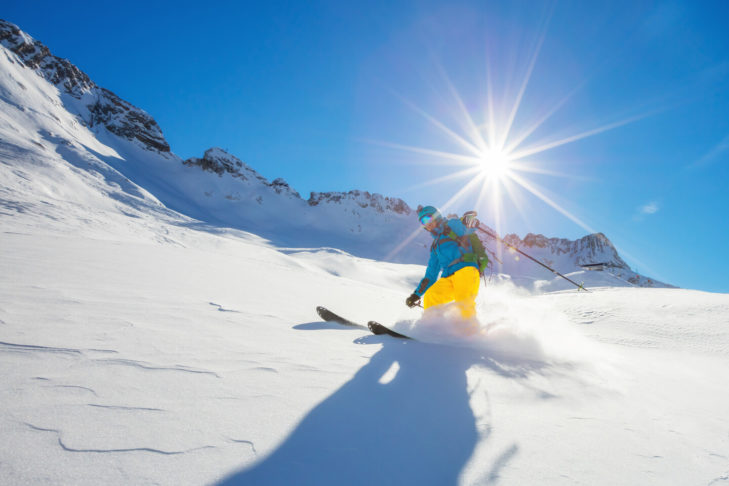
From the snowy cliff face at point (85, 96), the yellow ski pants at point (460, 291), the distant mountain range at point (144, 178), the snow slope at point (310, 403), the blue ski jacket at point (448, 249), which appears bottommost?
the snow slope at point (310, 403)

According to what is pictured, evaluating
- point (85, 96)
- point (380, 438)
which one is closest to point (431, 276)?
point (380, 438)

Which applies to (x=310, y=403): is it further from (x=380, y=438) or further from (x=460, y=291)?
(x=460, y=291)

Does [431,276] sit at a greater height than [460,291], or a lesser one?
greater

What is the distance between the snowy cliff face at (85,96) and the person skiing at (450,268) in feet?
233

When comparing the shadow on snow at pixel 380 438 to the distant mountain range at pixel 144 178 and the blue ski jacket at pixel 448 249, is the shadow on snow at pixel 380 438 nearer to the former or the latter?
the blue ski jacket at pixel 448 249

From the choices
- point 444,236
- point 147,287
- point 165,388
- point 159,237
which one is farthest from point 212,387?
point 159,237

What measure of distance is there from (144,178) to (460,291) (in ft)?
182

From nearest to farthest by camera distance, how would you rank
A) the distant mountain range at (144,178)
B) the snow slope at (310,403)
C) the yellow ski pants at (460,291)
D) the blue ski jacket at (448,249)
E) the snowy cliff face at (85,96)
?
the snow slope at (310,403), the yellow ski pants at (460,291), the blue ski jacket at (448,249), the distant mountain range at (144,178), the snowy cliff face at (85,96)

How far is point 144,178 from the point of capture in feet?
147

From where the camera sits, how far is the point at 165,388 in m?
1.29

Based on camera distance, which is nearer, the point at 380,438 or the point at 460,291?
the point at 380,438

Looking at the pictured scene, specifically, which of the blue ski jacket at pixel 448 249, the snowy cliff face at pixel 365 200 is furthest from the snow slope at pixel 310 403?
the snowy cliff face at pixel 365 200

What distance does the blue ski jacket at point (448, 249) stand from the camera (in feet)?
14.3

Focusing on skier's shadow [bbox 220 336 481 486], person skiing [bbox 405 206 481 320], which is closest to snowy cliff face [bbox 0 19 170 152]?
person skiing [bbox 405 206 481 320]
